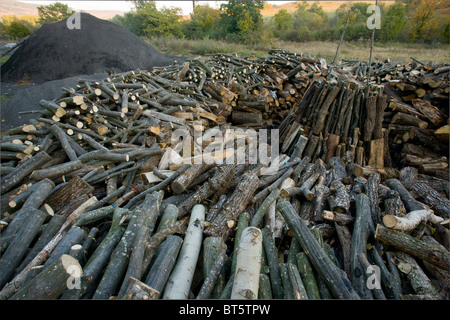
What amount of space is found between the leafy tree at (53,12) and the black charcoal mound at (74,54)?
14.9 m

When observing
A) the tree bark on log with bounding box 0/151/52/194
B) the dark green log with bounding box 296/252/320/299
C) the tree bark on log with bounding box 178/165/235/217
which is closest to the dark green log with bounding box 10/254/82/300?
the tree bark on log with bounding box 178/165/235/217

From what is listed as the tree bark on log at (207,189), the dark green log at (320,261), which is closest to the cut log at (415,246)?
the dark green log at (320,261)

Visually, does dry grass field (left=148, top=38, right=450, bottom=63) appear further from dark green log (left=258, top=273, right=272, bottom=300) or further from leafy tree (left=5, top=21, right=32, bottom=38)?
dark green log (left=258, top=273, right=272, bottom=300)

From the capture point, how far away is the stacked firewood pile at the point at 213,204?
8.23 feet

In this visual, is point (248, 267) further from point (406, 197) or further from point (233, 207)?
point (406, 197)

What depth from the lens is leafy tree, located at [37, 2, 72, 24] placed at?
23734 mm

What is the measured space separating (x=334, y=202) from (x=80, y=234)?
12.1ft

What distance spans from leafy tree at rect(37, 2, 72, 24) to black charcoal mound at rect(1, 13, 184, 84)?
14884 mm

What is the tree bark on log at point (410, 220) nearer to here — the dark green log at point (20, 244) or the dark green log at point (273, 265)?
the dark green log at point (273, 265)

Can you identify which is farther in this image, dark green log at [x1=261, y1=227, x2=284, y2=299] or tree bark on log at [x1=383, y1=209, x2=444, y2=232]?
tree bark on log at [x1=383, y1=209, x2=444, y2=232]

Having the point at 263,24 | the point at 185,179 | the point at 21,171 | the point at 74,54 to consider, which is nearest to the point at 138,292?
the point at 185,179

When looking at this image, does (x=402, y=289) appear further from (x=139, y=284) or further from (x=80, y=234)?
(x=80, y=234)

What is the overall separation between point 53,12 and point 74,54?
1889 centimetres
